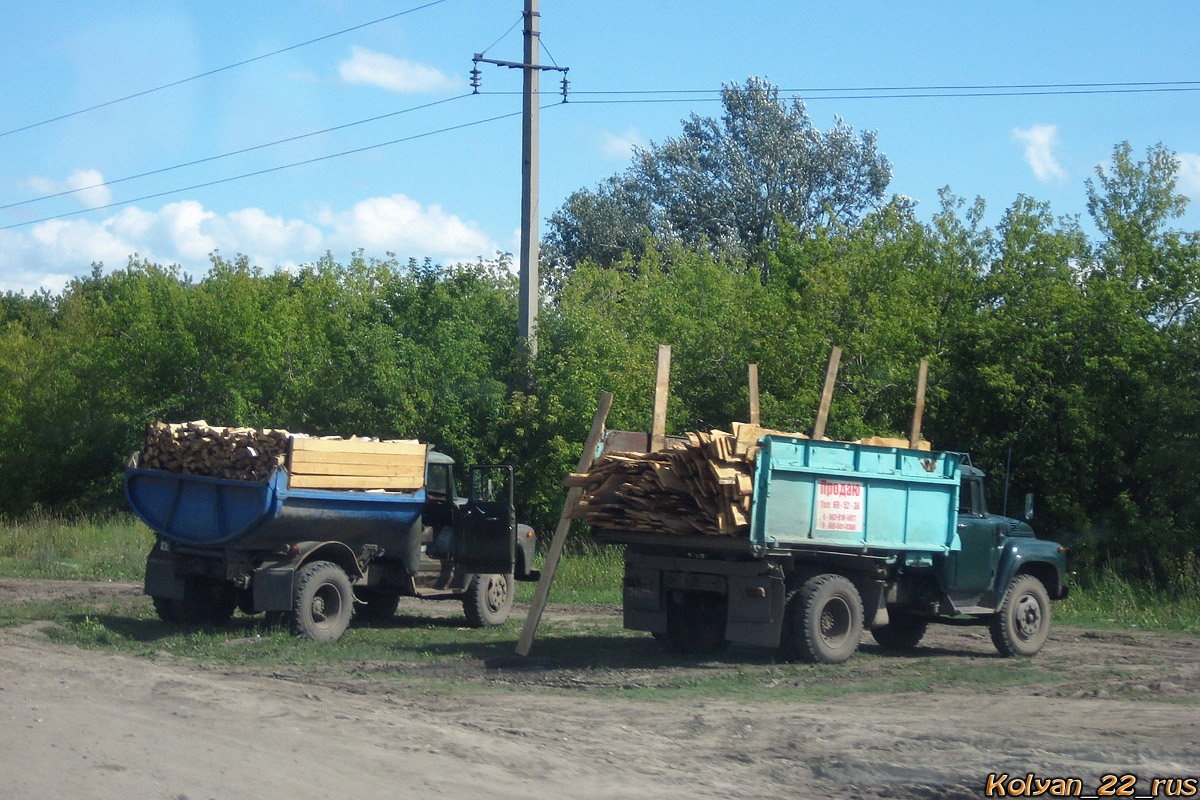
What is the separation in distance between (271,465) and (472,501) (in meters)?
2.92

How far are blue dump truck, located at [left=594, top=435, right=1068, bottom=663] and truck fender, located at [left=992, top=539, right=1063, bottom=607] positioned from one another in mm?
20

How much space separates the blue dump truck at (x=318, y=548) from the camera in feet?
41.9

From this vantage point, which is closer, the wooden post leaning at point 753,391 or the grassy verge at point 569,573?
the wooden post leaning at point 753,391

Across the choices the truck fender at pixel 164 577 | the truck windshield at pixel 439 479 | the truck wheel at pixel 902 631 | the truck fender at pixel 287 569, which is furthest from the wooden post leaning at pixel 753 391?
the truck fender at pixel 164 577

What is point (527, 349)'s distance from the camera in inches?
873

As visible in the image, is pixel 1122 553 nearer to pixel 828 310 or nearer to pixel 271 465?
pixel 828 310

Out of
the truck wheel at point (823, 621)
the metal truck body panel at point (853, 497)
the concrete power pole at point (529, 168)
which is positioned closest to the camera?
the metal truck body panel at point (853, 497)

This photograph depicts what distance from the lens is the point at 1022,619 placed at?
44.0 feet

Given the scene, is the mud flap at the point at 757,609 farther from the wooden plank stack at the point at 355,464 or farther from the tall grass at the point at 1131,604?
the tall grass at the point at 1131,604

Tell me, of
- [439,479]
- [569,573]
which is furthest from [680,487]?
[569,573]

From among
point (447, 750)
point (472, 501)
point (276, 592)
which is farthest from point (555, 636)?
point (447, 750)

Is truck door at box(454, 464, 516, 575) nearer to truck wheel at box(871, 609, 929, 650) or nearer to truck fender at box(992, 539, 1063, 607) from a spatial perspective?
truck wheel at box(871, 609, 929, 650)

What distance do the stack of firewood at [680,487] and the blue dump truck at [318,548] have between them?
2557 mm

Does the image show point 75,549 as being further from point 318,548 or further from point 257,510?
point 257,510
